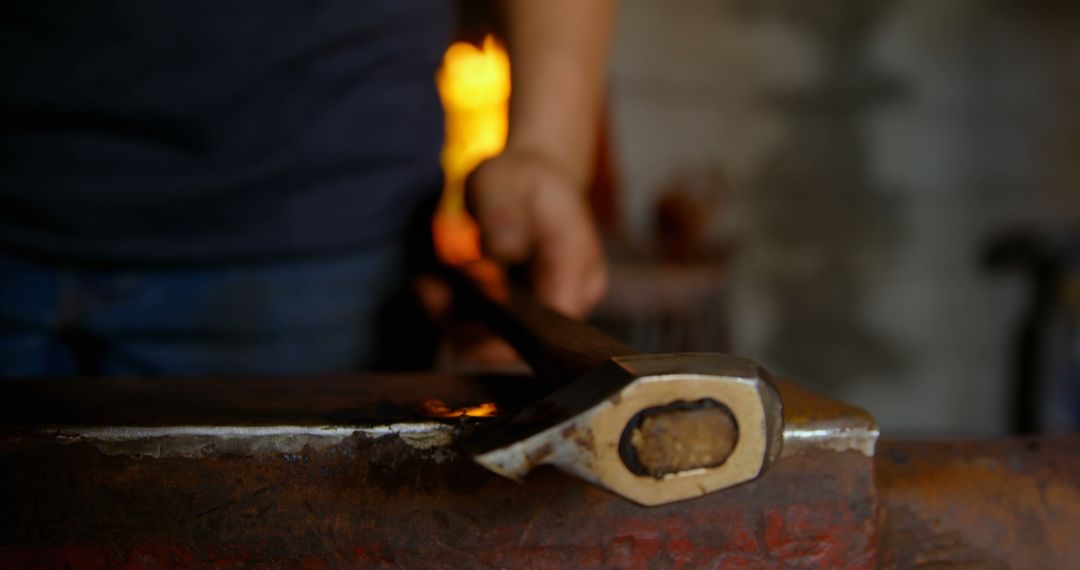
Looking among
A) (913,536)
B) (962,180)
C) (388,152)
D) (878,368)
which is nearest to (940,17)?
(962,180)

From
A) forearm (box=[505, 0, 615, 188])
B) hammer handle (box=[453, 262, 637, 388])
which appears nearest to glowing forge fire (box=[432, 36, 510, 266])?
forearm (box=[505, 0, 615, 188])

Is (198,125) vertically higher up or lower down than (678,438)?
higher up

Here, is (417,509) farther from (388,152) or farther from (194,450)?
(388,152)

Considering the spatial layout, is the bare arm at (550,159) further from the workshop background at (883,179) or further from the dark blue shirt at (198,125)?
the workshop background at (883,179)

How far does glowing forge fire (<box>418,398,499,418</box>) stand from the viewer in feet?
1.38

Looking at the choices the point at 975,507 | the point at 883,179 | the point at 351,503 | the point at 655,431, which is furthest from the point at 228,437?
the point at 883,179

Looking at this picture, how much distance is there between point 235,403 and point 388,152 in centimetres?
62

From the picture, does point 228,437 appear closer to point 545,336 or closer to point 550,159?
point 545,336

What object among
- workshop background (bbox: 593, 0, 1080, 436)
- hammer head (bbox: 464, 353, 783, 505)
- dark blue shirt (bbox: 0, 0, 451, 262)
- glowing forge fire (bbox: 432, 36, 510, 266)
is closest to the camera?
hammer head (bbox: 464, 353, 783, 505)

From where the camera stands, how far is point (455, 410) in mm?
436

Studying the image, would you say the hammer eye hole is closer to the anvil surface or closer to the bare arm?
the anvil surface

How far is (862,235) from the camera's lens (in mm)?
4445

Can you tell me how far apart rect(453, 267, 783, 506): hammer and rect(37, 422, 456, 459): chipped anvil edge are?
0.20ft

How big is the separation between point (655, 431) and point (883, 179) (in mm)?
4499
